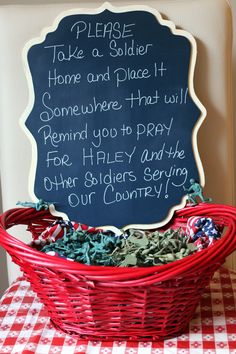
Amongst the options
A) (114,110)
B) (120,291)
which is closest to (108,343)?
(120,291)

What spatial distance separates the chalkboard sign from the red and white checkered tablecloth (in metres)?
0.19

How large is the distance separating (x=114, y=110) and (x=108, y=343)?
1.33ft

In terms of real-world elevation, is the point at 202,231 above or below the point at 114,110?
below

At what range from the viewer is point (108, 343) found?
864 millimetres

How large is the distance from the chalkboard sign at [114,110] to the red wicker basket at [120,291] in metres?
0.20

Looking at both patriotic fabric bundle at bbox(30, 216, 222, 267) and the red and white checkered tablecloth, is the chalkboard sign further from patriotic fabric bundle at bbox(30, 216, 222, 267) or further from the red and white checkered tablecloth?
the red and white checkered tablecloth

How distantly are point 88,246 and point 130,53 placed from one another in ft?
1.18

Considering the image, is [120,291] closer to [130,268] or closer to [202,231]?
[130,268]

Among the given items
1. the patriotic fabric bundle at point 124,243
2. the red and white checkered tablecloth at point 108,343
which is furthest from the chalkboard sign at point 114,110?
the red and white checkered tablecloth at point 108,343

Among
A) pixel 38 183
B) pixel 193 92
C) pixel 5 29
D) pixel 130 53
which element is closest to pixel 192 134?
pixel 193 92

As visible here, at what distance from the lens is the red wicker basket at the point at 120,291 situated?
30.3 inches

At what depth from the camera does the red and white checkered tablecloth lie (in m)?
0.85

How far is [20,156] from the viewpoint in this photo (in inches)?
44.0

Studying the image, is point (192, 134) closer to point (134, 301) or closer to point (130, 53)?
point (130, 53)
